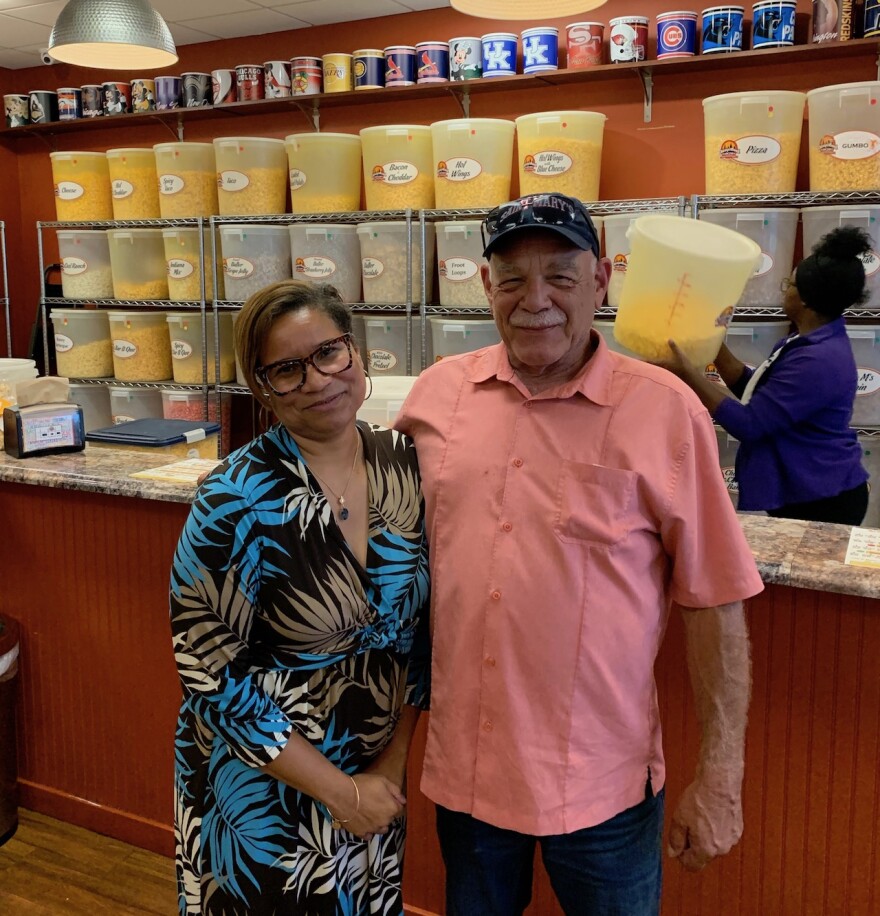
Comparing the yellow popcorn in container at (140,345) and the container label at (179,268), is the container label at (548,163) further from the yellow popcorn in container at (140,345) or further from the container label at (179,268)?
the yellow popcorn in container at (140,345)

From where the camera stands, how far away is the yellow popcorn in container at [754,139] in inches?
126

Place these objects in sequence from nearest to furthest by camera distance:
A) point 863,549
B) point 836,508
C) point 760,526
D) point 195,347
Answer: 1. point 863,549
2. point 760,526
3. point 836,508
4. point 195,347

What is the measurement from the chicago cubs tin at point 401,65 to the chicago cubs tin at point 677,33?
109 centimetres

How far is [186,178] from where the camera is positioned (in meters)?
4.43

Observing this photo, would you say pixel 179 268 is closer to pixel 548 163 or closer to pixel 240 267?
pixel 240 267

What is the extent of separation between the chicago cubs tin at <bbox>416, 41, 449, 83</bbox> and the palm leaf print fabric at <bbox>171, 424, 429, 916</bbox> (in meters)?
3.13

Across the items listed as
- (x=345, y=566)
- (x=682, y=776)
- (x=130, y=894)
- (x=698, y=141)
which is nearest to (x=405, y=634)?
(x=345, y=566)

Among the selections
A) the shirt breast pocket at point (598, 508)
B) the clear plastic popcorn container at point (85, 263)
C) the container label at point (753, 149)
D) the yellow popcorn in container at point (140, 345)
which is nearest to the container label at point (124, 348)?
the yellow popcorn in container at point (140, 345)

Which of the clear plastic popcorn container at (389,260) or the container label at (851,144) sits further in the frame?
the clear plastic popcorn container at (389,260)

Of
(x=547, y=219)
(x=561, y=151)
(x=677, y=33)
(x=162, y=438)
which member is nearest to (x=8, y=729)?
(x=162, y=438)

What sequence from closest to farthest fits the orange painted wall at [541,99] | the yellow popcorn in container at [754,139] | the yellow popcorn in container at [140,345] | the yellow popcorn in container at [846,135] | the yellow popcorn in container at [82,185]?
the yellow popcorn in container at [846,135] → the yellow popcorn in container at [754,139] → the orange painted wall at [541,99] → the yellow popcorn in container at [140,345] → the yellow popcorn in container at [82,185]

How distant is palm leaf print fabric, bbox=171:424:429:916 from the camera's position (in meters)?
1.17

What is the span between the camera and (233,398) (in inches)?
193

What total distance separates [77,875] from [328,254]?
2.69 m
